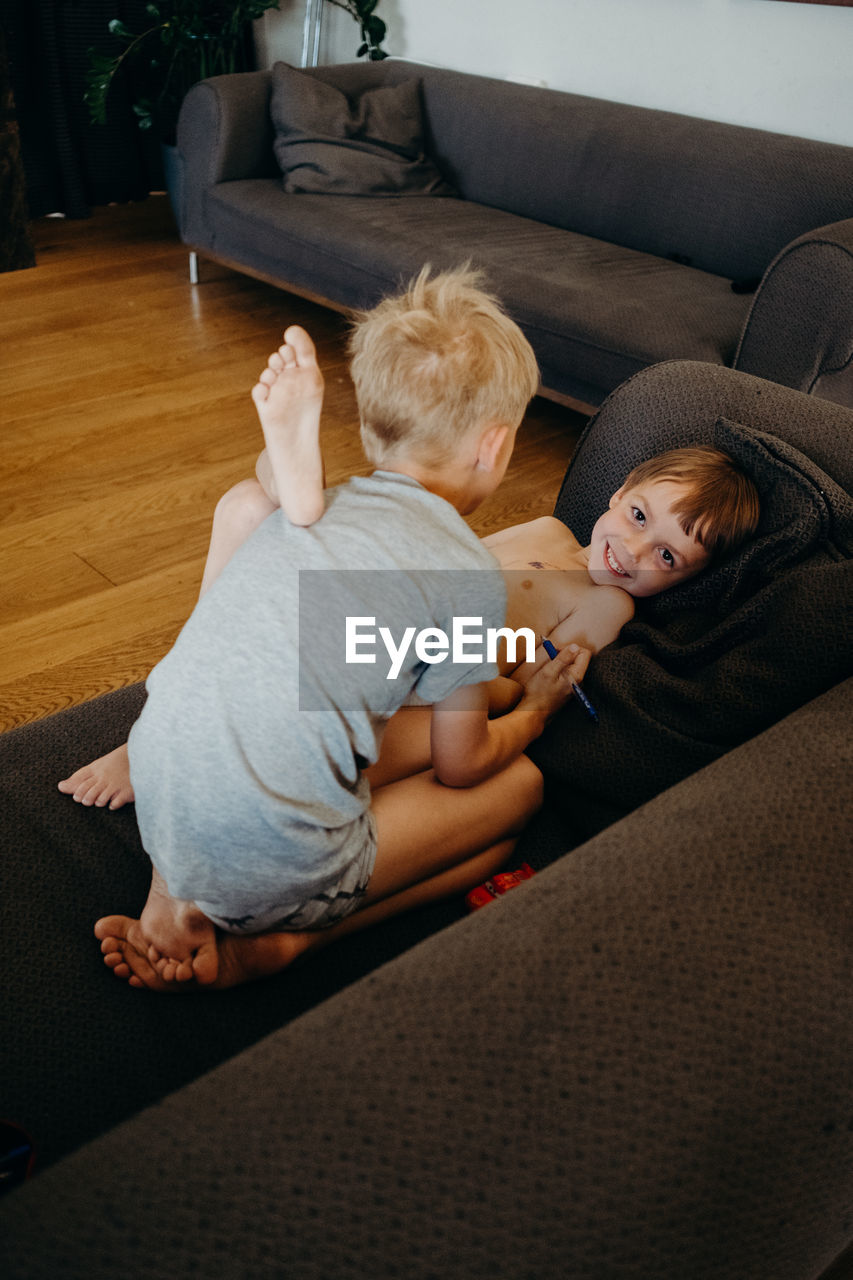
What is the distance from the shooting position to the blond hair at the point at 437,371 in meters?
0.91

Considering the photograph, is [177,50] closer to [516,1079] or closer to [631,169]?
[631,169]

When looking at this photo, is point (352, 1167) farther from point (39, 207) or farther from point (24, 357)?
point (39, 207)

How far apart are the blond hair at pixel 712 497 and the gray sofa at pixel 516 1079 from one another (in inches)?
14.1

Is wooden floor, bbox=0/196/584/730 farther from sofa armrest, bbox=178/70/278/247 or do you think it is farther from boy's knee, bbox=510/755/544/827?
boy's knee, bbox=510/755/544/827

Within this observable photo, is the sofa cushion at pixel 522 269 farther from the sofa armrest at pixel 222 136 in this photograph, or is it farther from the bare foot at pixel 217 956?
the bare foot at pixel 217 956

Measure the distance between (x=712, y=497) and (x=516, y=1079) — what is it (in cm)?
84

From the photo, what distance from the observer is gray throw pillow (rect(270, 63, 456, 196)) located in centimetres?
330

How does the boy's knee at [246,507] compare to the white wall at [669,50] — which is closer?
the boy's knee at [246,507]

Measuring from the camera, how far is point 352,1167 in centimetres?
47

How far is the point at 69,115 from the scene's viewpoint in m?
4.16

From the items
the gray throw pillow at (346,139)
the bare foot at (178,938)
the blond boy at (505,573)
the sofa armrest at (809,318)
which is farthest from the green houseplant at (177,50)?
the bare foot at (178,938)

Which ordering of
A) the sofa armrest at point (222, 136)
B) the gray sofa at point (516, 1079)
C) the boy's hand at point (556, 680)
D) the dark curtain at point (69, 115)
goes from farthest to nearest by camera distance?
the dark curtain at point (69, 115)
the sofa armrest at point (222, 136)
the boy's hand at point (556, 680)
the gray sofa at point (516, 1079)

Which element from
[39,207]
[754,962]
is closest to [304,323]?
[39,207]

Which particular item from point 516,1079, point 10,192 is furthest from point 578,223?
point 516,1079
